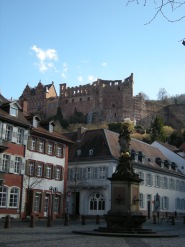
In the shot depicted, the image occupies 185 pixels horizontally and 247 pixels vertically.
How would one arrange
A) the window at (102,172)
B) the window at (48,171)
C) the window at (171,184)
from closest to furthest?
the window at (48,171)
the window at (102,172)
the window at (171,184)

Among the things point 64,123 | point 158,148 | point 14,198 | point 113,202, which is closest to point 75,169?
point 14,198

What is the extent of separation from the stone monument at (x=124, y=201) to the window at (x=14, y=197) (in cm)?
1736

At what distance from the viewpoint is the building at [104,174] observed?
46.7 m

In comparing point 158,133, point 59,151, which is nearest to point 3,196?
point 59,151

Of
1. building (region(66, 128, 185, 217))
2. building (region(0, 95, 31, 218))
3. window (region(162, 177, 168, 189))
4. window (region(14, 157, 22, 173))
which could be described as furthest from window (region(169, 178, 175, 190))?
window (region(14, 157, 22, 173))

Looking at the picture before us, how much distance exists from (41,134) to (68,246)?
25857 millimetres

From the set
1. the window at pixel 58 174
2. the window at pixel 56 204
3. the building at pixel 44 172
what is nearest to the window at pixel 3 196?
Result: the building at pixel 44 172

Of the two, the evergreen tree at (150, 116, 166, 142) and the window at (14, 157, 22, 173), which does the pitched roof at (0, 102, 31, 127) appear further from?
the evergreen tree at (150, 116, 166, 142)

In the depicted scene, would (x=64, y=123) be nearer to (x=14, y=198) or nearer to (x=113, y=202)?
(x=14, y=198)

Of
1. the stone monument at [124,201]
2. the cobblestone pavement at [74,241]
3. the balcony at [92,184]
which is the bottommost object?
the cobblestone pavement at [74,241]

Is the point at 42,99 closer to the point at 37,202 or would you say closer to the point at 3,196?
the point at 37,202

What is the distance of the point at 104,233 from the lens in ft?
62.7

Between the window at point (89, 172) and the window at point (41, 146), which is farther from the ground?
the window at point (41, 146)

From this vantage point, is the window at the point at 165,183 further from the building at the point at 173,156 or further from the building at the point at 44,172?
the building at the point at 44,172
